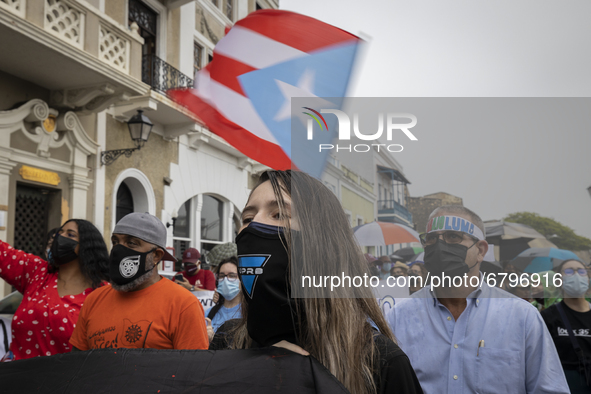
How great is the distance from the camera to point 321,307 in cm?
133

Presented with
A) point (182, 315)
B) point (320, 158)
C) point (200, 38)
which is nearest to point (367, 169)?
point (320, 158)

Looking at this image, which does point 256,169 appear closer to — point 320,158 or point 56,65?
point 56,65

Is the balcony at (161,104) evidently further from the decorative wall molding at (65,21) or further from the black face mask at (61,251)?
the black face mask at (61,251)

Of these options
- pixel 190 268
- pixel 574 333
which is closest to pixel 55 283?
pixel 574 333

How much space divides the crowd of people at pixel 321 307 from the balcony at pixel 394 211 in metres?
0.06

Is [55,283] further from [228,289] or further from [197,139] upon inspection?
[197,139]

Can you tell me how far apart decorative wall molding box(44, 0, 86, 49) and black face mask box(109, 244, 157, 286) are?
22.0 ft

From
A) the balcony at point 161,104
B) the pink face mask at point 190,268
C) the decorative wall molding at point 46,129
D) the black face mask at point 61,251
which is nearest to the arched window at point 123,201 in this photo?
the balcony at point 161,104

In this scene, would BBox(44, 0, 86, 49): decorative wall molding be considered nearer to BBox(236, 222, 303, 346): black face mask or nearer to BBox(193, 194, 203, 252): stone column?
BBox(193, 194, 203, 252): stone column

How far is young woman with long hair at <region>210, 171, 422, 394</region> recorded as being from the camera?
130cm

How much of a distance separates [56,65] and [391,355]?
347 inches

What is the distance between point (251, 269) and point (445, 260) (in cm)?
50

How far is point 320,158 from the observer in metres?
1.29

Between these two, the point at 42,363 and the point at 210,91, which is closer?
the point at 42,363
